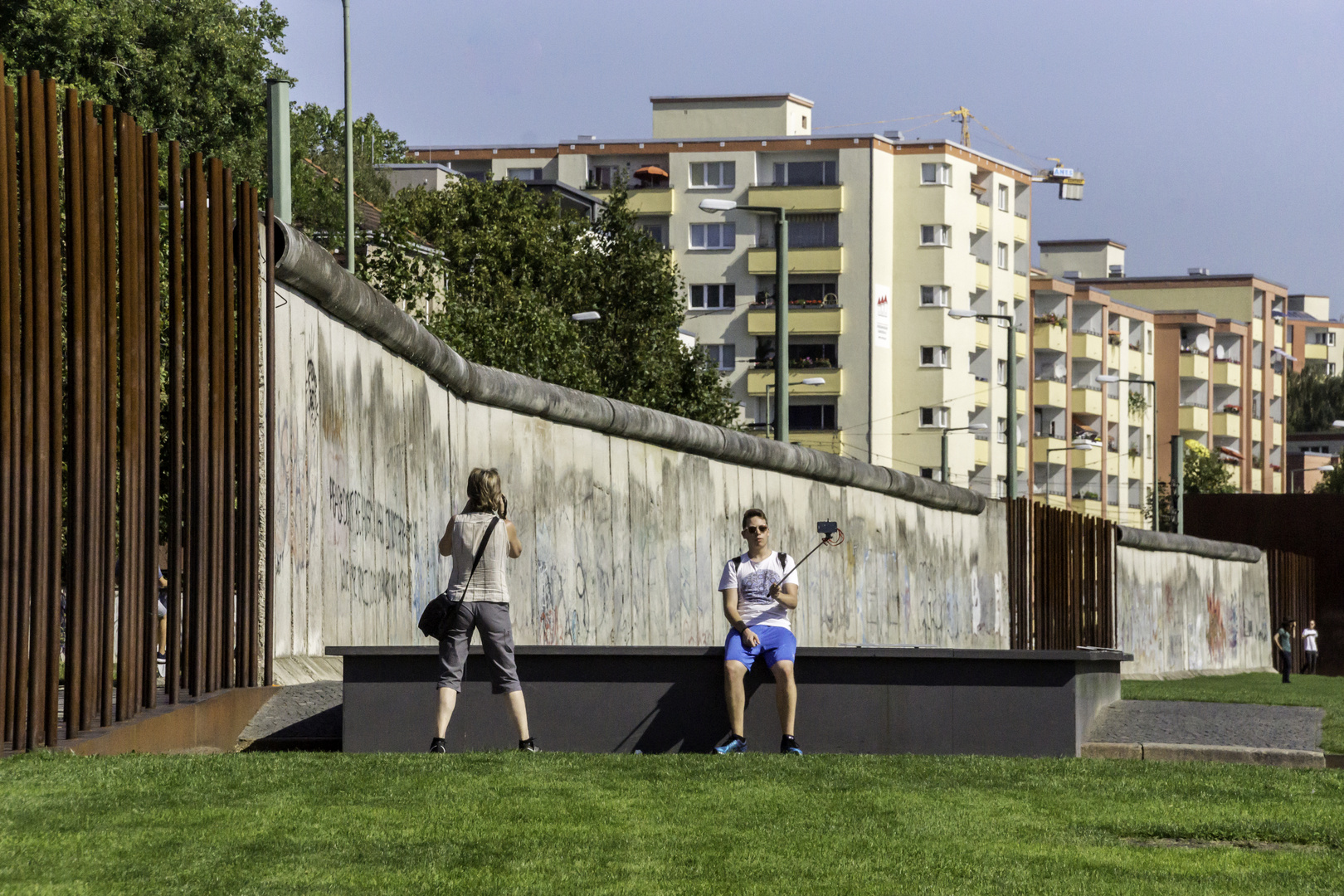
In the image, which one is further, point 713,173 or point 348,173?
point 713,173

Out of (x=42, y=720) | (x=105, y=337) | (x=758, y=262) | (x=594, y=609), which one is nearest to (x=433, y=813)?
(x=42, y=720)

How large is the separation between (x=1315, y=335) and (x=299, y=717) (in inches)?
6318

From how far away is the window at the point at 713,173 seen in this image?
274 feet

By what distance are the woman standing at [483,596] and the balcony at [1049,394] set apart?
85.9m

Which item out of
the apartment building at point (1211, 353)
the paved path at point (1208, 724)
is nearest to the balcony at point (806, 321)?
the apartment building at point (1211, 353)

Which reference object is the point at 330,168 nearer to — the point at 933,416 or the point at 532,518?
the point at 933,416

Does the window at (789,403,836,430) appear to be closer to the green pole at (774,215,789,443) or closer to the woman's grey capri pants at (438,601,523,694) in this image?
the green pole at (774,215,789,443)

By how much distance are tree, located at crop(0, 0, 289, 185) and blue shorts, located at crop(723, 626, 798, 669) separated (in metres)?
29.7

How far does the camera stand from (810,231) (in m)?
83.9

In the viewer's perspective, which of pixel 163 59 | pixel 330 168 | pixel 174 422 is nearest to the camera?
pixel 174 422

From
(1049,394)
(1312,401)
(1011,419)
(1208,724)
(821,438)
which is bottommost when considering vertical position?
(1208,724)

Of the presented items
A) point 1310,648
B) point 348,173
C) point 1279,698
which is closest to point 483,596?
point 1279,698

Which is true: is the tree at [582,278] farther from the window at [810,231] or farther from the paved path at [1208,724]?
the window at [810,231]

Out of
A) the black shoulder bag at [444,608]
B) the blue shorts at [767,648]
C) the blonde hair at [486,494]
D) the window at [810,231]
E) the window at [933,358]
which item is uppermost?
the window at [810,231]
